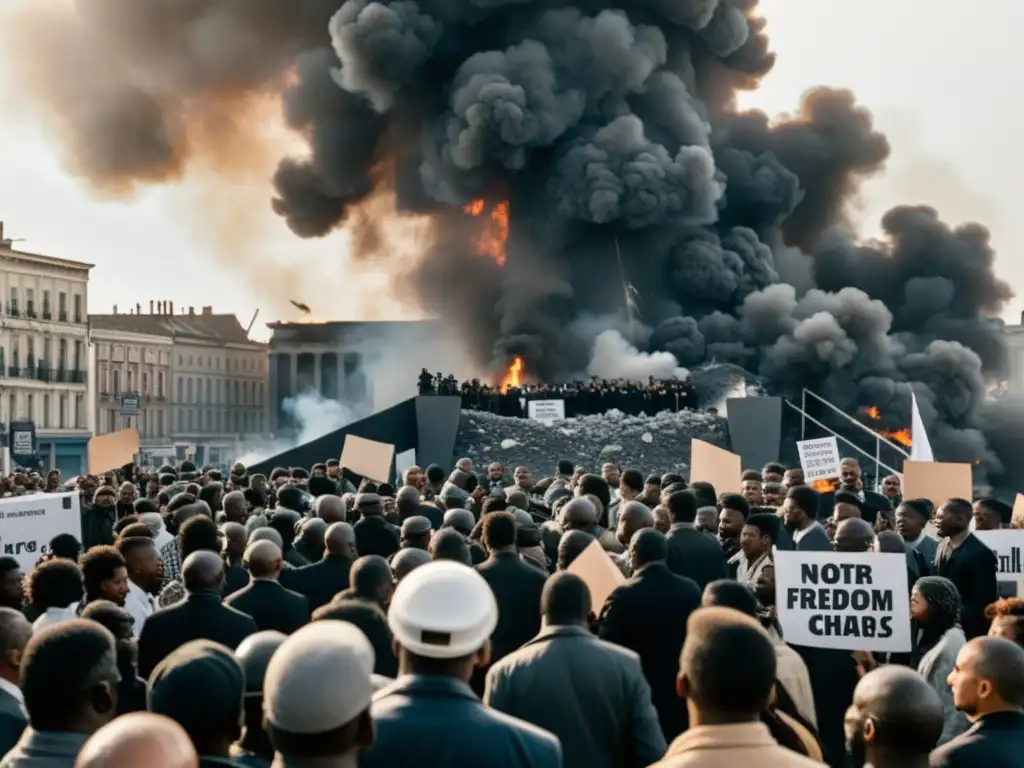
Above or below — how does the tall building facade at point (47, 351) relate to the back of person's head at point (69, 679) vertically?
above

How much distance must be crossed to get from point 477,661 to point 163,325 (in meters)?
96.5

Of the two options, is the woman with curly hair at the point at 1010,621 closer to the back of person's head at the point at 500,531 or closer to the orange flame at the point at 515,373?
the back of person's head at the point at 500,531

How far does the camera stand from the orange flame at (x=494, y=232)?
62750mm

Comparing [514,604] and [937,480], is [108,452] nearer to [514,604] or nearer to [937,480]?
[937,480]

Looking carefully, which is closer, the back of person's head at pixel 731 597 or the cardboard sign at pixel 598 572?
the back of person's head at pixel 731 597

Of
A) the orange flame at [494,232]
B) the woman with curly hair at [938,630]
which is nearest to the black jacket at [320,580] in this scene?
the woman with curly hair at [938,630]

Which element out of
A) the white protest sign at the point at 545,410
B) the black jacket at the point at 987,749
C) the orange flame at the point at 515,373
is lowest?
the black jacket at the point at 987,749

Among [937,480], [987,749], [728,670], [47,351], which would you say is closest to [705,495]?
[937,480]

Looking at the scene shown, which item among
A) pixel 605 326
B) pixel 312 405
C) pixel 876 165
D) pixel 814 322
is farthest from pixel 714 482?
pixel 312 405

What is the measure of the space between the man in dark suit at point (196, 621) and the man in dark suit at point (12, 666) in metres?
1.37

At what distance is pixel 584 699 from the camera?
5953 mm

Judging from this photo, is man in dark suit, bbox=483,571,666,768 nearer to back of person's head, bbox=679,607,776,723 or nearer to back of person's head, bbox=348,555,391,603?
back of person's head, bbox=348,555,391,603

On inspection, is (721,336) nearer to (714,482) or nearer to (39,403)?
(39,403)

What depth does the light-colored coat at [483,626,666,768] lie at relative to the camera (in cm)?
593
